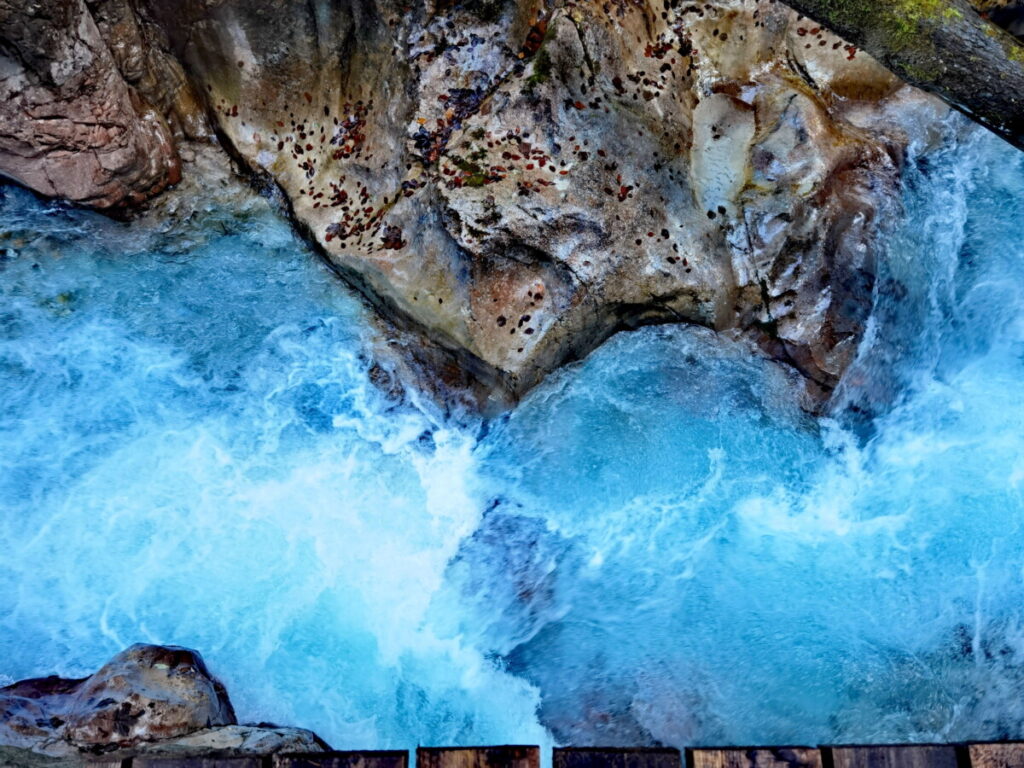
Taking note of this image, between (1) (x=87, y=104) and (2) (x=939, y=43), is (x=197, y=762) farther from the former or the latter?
(2) (x=939, y=43)

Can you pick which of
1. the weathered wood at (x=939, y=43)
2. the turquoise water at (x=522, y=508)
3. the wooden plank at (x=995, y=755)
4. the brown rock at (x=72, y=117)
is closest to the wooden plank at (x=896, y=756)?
the wooden plank at (x=995, y=755)

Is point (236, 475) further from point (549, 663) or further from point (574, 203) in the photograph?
point (574, 203)

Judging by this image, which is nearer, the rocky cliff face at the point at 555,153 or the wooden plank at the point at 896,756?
the wooden plank at the point at 896,756

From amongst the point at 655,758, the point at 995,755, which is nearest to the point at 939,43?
the point at 995,755

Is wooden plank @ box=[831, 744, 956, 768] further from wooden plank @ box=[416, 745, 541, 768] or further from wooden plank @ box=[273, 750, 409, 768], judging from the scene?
wooden plank @ box=[273, 750, 409, 768]

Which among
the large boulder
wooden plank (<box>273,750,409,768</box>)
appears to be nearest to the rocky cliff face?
the large boulder

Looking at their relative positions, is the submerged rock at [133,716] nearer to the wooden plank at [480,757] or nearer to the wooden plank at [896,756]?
the wooden plank at [480,757]

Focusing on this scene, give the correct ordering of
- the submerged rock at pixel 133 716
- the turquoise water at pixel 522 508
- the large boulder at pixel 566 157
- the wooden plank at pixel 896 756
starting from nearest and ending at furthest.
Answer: the wooden plank at pixel 896 756 → the submerged rock at pixel 133 716 → the turquoise water at pixel 522 508 → the large boulder at pixel 566 157
